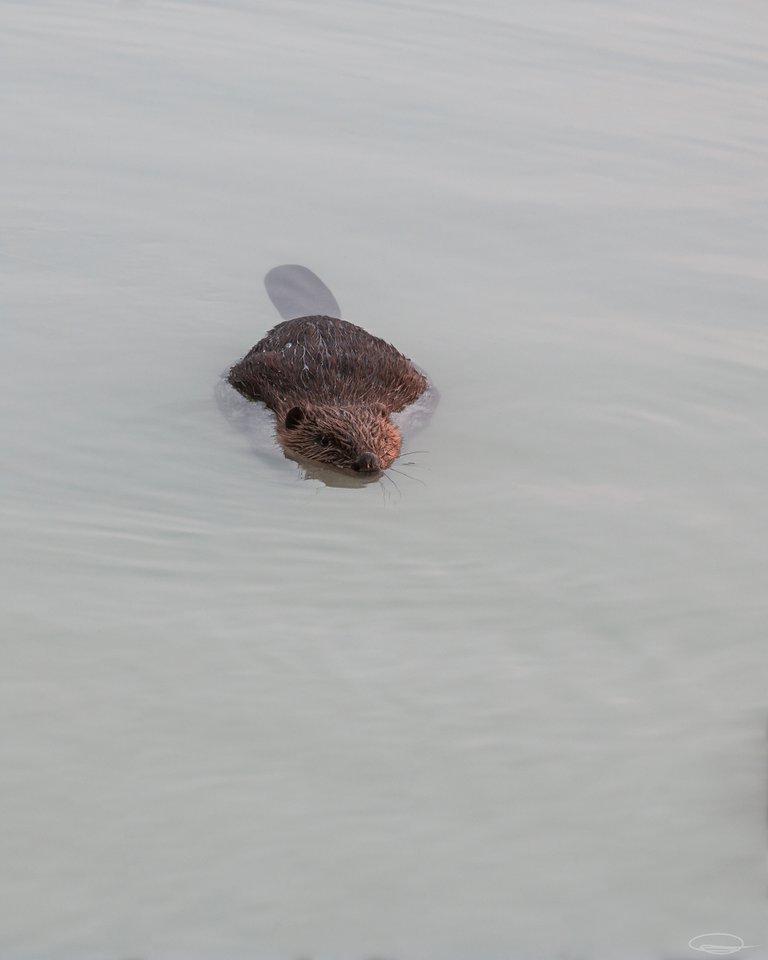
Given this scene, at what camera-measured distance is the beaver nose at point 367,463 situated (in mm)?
6375

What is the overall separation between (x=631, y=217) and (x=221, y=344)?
128 inches

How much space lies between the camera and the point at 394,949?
371cm

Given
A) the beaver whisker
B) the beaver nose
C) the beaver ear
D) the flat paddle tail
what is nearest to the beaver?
the beaver ear

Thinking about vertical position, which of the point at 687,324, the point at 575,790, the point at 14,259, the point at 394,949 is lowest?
the point at 394,949

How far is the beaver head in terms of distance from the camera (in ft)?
21.3

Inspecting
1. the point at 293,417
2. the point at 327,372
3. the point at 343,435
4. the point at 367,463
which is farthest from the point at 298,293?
the point at 367,463

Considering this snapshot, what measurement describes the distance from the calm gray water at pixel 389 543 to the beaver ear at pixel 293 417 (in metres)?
0.35

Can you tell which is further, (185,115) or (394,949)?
(185,115)

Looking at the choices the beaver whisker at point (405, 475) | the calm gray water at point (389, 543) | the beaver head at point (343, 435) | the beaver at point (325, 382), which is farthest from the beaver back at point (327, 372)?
the beaver whisker at point (405, 475)

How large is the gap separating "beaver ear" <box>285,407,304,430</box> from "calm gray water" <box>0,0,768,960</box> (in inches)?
13.8

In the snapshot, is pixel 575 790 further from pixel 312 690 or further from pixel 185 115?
pixel 185 115

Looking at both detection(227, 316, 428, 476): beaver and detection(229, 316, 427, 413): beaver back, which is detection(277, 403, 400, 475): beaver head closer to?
detection(227, 316, 428, 476): beaver

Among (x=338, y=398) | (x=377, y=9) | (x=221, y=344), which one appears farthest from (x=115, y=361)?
(x=377, y=9)

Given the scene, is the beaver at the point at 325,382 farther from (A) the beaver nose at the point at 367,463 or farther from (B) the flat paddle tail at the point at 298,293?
(B) the flat paddle tail at the point at 298,293
